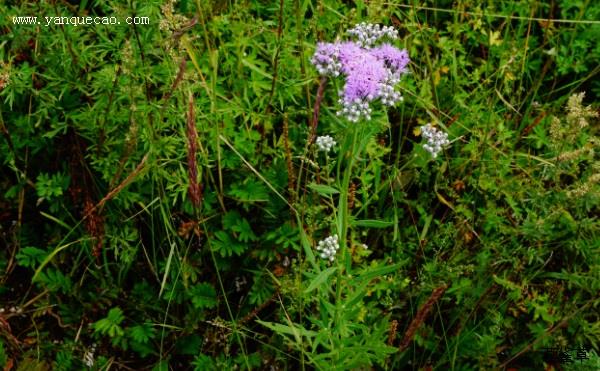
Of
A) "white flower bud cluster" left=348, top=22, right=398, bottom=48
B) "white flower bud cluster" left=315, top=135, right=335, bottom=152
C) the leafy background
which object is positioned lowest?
the leafy background

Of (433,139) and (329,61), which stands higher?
(329,61)

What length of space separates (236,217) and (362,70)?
3.15ft

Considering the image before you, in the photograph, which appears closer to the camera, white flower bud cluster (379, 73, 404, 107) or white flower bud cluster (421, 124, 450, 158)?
white flower bud cluster (379, 73, 404, 107)

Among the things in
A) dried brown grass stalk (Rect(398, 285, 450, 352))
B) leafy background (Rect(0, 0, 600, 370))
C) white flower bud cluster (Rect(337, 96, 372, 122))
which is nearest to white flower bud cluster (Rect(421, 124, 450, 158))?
leafy background (Rect(0, 0, 600, 370))

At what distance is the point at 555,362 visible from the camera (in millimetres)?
2525

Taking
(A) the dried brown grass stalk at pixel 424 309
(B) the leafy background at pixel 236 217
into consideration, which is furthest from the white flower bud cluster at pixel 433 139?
(A) the dried brown grass stalk at pixel 424 309

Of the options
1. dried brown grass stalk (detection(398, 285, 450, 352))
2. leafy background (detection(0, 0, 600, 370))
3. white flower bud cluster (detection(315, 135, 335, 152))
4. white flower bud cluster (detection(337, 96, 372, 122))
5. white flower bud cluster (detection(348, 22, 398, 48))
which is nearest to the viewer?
white flower bud cluster (detection(337, 96, 372, 122))

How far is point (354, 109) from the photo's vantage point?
5.91 feet

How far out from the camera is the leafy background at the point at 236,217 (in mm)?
2398

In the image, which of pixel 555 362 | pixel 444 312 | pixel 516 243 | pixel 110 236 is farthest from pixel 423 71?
pixel 110 236

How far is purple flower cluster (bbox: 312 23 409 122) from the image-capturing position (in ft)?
5.99

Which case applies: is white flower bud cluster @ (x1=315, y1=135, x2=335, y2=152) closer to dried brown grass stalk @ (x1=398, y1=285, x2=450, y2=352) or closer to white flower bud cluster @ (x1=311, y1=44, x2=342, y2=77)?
white flower bud cluster @ (x1=311, y1=44, x2=342, y2=77)

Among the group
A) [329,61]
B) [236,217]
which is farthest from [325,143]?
[236,217]

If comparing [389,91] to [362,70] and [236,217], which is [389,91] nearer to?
[362,70]
